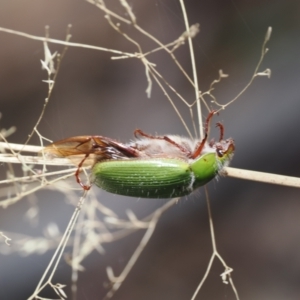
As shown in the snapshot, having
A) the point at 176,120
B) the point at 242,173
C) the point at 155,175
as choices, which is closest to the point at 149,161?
the point at 155,175

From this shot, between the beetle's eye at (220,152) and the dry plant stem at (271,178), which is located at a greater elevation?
the beetle's eye at (220,152)

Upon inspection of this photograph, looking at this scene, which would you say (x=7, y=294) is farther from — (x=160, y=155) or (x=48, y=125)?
(x=160, y=155)

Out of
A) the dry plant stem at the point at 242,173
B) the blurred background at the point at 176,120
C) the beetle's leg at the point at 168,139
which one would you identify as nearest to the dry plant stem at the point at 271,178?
the dry plant stem at the point at 242,173

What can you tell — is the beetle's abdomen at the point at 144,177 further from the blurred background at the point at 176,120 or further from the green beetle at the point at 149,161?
the blurred background at the point at 176,120

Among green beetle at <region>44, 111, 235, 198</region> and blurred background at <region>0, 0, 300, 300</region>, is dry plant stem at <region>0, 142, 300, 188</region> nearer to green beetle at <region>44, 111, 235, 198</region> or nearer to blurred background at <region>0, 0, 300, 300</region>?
green beetle at <region>44, 111, 235, 198</region>

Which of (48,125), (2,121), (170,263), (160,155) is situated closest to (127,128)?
(48,125)

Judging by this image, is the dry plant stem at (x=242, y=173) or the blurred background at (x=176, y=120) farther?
the blurred background at (x=176, y=120)

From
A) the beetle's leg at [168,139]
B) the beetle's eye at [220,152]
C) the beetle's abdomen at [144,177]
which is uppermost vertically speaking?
the beetle's leg at [168,139]

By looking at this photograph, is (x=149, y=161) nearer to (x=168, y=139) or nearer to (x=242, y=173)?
(x=168, y=139)
